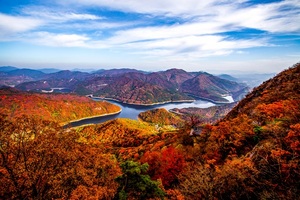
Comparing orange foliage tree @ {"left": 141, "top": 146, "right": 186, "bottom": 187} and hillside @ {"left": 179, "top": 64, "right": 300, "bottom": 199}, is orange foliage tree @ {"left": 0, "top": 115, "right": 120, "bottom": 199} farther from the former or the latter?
orange foliage tree @ {"left": 141, "top": 146, "right": 186, "bottom": 187}

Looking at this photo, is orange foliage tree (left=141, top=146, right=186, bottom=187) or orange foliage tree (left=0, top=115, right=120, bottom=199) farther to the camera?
orange foliage tree (left=141, top=146, right=186, bottom=187)

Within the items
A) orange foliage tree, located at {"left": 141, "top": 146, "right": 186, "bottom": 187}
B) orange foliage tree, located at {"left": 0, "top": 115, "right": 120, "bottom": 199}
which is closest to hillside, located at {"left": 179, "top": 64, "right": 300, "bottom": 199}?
orange foliage tree, located at {"left": 141, "top": 146, "right": 186, "bottom": 187}

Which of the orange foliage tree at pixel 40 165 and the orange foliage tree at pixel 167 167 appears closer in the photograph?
the orange foliage tree at pixel 40 165

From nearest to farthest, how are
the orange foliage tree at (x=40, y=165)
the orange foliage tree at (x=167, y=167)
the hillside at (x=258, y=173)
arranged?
the hillside at (x=258, y=173) → the orange foliage tree at (x=40, y=165) → the orange foliage tree at (x=167, y=167)

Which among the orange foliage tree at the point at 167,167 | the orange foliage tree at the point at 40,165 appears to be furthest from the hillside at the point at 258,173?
the orange foliage tree at the point at 40,165

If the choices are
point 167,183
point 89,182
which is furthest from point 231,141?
point 89,182

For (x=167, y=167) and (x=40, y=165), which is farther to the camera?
(x=167, y=167)

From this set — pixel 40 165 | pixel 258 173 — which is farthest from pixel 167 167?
pixel 40 165

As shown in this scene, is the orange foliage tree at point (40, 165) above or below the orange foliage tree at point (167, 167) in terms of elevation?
above

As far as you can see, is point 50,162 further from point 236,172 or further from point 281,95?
point 281,95

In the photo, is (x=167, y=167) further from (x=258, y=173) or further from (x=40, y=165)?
(x=40, y=165)

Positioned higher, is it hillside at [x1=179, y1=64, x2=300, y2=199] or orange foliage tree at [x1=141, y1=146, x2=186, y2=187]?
hillside at [x1=179, y1=64, x2=300, y2=199]

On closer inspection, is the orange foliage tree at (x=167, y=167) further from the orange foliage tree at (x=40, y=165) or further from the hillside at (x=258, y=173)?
the orange foliage tree at (x=40, y=165)

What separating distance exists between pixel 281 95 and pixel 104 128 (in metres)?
125
